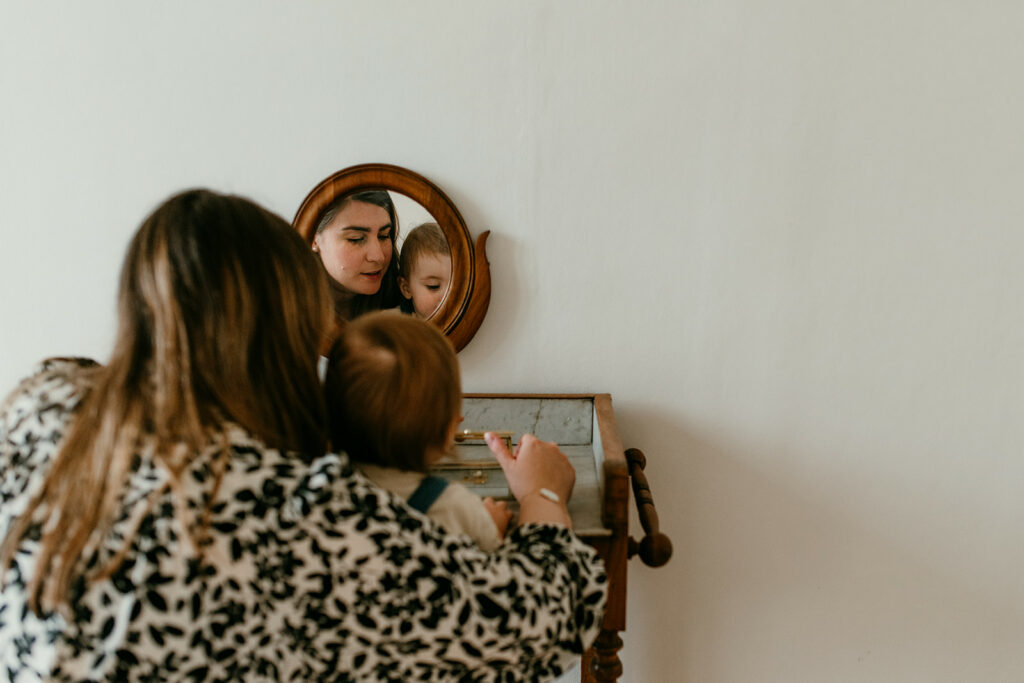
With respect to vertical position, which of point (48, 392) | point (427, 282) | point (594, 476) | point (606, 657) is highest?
point (427, 282)

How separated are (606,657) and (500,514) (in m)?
0.34

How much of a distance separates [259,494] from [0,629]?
320mm

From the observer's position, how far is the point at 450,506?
1.01m

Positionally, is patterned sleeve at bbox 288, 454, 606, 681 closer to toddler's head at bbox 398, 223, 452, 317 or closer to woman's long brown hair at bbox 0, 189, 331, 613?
woman's long brown hair at bbox 0, 189, 331, 613

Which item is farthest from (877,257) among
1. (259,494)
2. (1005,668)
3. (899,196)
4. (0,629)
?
(0,629)

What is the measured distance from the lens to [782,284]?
155 centimetres

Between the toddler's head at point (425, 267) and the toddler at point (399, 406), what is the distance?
585 mm

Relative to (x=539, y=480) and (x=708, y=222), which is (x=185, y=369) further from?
(x=708, y=222)

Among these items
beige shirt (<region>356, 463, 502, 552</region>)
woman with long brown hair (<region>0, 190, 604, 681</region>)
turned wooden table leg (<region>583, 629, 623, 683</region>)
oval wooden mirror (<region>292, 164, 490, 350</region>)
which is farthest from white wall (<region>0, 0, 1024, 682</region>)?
woman with long brown hair (<region>0, 190, 604, 681</region>)

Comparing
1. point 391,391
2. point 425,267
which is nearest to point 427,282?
point 425,267

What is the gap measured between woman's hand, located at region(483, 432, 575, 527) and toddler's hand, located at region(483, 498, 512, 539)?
3 centimetres

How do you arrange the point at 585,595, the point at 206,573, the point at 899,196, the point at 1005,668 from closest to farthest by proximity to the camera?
1. the point at 206,573
2. the point at 585,595
3. the point at 899,196
4. the point at 1005,668

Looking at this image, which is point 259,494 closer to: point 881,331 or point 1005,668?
point 881,331

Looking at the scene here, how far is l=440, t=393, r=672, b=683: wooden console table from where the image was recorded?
3.79 feet
